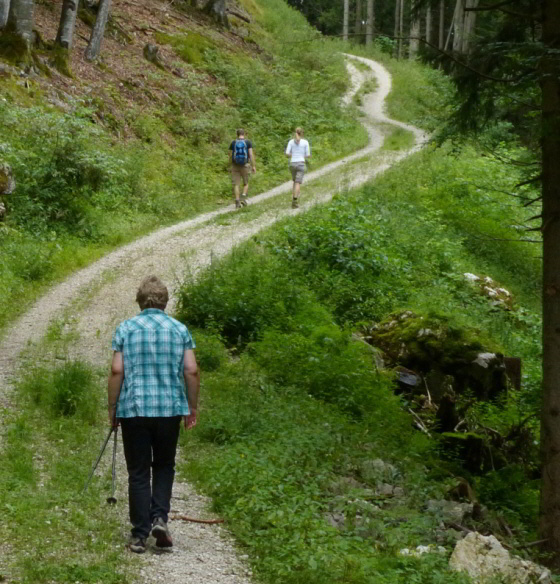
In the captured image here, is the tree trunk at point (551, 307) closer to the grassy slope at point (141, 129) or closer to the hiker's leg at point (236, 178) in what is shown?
the grassy slope at point (141, 129)

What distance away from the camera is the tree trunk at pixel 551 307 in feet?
26.8

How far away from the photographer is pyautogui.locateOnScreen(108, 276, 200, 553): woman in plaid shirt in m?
6.01

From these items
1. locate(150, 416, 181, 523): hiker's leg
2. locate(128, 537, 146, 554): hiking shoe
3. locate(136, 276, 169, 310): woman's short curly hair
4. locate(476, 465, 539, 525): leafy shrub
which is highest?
locate(136, 276, 169, 310): woman's short curly hair

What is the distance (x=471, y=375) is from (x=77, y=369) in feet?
19.1

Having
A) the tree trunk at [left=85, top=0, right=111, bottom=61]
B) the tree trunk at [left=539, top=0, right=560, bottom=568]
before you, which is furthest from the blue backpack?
the tree trunk at [left=539, top=0, right=560, bottom=568]

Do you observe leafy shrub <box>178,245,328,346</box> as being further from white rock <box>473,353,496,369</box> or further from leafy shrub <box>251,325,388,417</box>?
white rock <box>473,353,496,369</box>

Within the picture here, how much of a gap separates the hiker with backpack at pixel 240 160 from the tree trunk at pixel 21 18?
6388 mm

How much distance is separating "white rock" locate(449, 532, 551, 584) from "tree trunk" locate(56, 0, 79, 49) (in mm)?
21401

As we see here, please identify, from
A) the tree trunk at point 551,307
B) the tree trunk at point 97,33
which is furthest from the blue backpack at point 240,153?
the tree trunk at point 551,307

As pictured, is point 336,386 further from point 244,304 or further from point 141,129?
point 141,129

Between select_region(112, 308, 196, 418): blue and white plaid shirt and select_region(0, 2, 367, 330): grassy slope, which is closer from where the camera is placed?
select_region(112, 308, 196, 418): blue and white plaid shirt

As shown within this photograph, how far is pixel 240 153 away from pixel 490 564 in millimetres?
15519

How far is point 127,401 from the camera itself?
5996 mm

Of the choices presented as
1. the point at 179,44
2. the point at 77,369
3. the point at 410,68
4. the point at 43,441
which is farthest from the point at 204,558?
the point at 410,68
